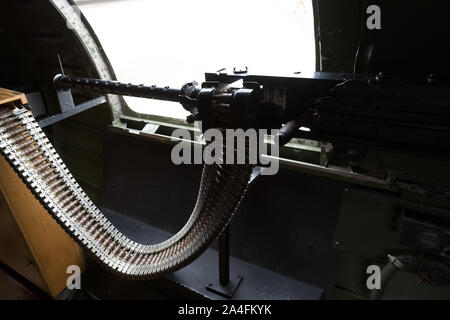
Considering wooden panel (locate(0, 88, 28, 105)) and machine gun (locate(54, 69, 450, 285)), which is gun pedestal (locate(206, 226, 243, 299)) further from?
wooden panel (locate(0, 88, 28, 105))

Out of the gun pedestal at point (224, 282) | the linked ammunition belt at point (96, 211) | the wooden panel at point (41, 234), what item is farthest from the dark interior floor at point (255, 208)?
the linked ammunition belt at point (96, 211)

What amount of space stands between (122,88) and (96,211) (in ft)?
2.61

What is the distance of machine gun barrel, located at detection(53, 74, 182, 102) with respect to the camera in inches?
51.3

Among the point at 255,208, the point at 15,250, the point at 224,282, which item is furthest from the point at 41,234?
the point at 255,208

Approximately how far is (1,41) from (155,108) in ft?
5.21

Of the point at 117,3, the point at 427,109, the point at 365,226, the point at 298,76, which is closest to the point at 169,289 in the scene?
the point at 365,226

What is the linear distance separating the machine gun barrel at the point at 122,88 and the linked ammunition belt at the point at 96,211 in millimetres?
289

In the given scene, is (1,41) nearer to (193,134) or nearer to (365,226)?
(193,134)

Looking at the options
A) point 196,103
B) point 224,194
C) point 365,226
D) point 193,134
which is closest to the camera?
point 196,103

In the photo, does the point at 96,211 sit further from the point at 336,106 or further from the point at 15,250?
the point at 336,106

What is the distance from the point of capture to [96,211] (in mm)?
1831

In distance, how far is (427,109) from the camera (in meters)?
0.92
